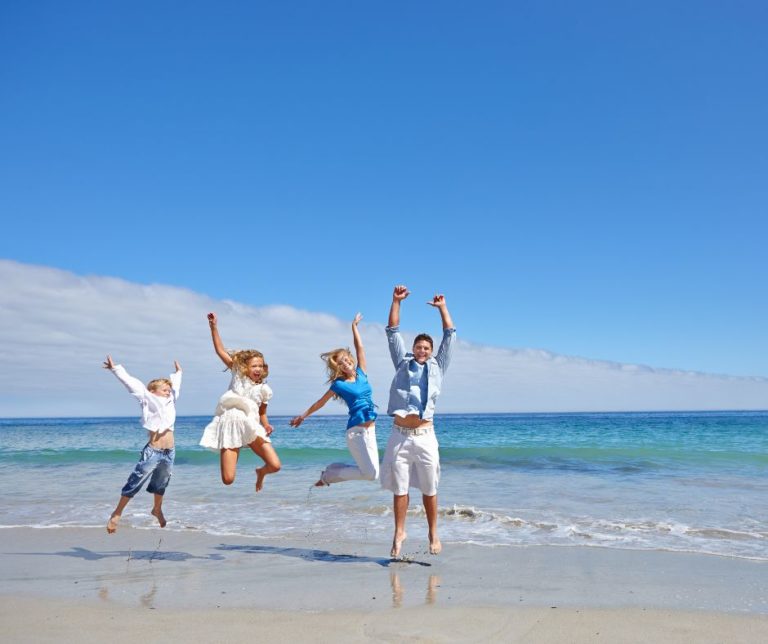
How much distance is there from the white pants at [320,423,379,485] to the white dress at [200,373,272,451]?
88 centimetres

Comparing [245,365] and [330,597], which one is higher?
[245,365]

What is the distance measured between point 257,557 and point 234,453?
3.71ft

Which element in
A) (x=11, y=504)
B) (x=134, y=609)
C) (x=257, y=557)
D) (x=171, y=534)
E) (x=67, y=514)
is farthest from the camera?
(x=11, y=504)

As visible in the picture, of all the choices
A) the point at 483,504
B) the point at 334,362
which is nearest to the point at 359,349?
the point at 334,362

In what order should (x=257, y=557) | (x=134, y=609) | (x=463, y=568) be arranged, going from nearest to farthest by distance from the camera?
(x=134, y=609) < (x=463, y=568) < (x=257, y=557)

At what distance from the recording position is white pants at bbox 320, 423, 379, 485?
659 cm

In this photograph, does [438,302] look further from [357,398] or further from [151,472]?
[151,472]

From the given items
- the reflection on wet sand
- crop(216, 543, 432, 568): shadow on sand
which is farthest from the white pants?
the reflection on wet sand

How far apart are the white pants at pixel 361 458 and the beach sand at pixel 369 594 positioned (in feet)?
2.75

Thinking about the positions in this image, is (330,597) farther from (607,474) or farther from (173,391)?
(607,474)

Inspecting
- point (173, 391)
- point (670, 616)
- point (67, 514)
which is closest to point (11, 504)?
point (67, 514)

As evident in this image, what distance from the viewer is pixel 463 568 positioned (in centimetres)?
600

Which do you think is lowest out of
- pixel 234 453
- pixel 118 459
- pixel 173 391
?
pixel 118 459

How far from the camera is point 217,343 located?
23.0ft
